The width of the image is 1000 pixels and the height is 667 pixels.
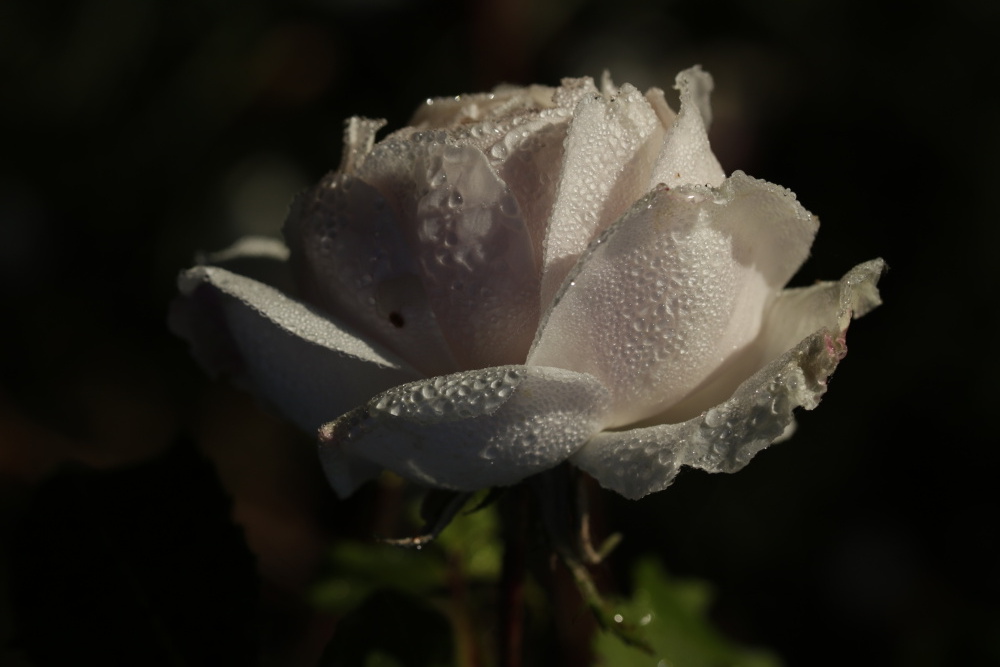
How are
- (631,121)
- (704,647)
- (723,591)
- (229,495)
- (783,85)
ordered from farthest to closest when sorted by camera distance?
(783,85) < (723,591) < (704,647) < (229,495) < (631,121)

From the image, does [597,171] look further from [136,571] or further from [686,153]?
[136,571]

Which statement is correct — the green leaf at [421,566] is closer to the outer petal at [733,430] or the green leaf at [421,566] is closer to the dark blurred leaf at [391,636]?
the dark blurred leaf at [391,636]

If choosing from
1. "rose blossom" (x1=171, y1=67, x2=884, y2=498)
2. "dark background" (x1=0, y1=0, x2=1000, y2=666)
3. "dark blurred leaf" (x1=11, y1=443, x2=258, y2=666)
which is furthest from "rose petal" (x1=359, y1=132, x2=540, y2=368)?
"dark background" (x1=0, y1=0, x2=1000, y2=666)

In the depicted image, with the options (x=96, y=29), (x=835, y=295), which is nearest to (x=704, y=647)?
(x=835, y=295)

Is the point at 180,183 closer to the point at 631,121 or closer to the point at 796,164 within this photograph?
the point at 796,164

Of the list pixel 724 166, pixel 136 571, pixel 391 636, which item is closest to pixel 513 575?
pixel 391 636

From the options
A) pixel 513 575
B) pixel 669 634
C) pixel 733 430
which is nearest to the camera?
pixel 733 430
